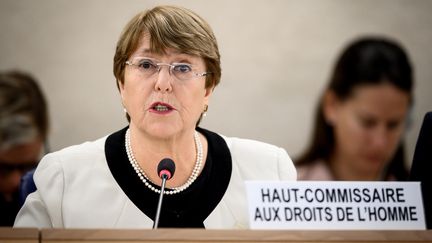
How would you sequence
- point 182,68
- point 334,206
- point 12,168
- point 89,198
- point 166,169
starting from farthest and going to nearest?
point 12,168 → point 182,68 → point 89,198 → point 166,169 → point 334,206

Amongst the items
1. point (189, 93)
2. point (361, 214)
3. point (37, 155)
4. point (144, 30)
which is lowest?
point (37, 155)

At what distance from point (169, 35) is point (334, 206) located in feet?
2.77

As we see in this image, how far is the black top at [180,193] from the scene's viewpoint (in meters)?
2.27

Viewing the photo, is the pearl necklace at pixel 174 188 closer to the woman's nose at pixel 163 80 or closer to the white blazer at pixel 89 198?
the white blazer at pixel 89 198

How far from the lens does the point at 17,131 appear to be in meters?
3.60

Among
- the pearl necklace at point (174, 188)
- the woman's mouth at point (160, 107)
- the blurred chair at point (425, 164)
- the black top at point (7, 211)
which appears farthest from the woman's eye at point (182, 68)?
the black top at point (7, 211)

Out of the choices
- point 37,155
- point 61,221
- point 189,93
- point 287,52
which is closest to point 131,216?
point 61,221

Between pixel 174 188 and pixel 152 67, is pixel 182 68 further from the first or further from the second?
pixel 174 188

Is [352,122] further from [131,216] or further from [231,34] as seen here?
[131,216]

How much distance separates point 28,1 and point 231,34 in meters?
1.11

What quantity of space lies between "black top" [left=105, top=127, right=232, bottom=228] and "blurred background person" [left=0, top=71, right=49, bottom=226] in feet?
4.12

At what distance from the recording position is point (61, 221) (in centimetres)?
220

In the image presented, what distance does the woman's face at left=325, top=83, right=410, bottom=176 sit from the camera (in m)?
3.65

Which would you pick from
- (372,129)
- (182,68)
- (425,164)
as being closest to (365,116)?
(372,129)
